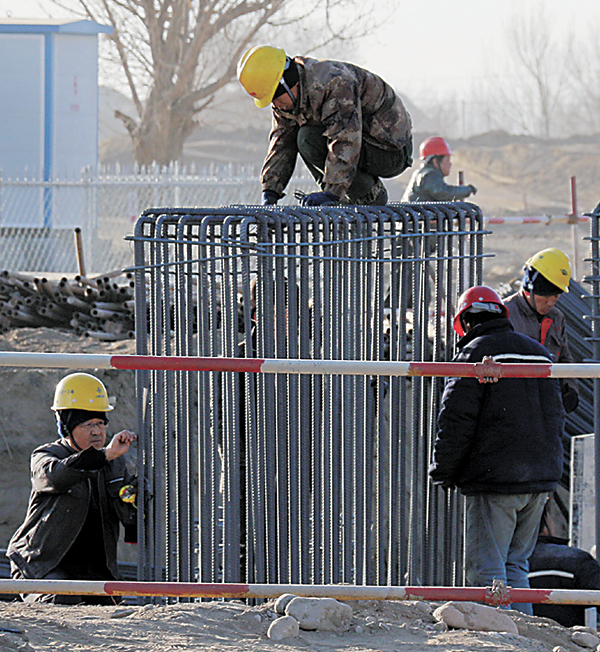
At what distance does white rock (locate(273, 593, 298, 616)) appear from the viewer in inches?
155

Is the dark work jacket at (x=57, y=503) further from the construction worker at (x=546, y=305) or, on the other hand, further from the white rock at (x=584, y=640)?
the construction worker at (x=546, y=305)

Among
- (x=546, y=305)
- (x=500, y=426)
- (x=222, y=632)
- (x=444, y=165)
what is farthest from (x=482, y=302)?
(x=444, y=165)

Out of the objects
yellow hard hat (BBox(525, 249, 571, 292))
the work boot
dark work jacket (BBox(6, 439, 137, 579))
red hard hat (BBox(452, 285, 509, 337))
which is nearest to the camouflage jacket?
the work boot

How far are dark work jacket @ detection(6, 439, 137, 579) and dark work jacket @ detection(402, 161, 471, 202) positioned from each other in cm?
597

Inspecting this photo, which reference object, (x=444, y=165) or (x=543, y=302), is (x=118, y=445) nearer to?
(x=543, y=302)

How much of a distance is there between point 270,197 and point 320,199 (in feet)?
2.04

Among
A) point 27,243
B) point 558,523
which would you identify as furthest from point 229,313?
point 27,243

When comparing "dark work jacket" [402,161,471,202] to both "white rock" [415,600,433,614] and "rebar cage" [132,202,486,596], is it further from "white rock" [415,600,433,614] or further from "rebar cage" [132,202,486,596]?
"white rock" [415,600,433,614]

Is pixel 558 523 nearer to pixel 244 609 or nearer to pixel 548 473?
pixel 548 473

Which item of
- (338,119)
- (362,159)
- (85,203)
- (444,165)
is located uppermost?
(85,203)

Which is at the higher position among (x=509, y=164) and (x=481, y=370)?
(x=509, y=164)

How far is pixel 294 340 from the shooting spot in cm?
484

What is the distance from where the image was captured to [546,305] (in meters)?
6.39

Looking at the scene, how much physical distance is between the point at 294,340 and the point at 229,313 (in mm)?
348
